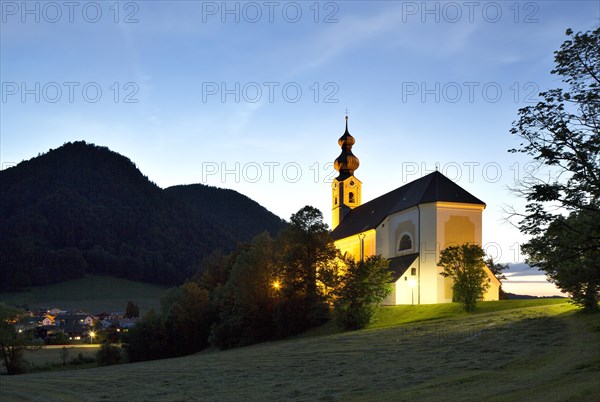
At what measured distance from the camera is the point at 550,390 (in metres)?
14.1

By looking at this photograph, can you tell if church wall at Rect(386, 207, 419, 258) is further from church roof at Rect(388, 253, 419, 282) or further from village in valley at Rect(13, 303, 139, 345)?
village in valley at Rect(13, 303, 139, 345)

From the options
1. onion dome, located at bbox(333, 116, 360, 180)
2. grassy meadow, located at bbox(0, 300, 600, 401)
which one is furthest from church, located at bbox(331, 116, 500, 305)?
onion dome, located at bbox(333, 116, 360, 180)

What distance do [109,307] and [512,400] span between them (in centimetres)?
15122

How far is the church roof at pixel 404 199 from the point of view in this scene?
50.9 m

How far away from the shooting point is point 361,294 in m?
42.9

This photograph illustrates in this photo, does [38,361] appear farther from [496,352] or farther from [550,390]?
[550,390]

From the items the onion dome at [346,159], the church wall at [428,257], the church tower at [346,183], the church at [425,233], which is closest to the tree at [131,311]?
the church tower at [346,183]

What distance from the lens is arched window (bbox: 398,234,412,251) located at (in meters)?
52.8

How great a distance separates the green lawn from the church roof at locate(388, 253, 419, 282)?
106657 mm

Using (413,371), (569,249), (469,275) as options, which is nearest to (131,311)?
(469,275)

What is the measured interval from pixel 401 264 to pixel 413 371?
31439 mm

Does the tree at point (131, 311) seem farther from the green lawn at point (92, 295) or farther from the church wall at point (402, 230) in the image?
the church wall at point (402, 230)

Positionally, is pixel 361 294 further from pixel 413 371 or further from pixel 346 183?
pixel 346 183

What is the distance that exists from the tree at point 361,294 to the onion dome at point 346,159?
32.1 meters
